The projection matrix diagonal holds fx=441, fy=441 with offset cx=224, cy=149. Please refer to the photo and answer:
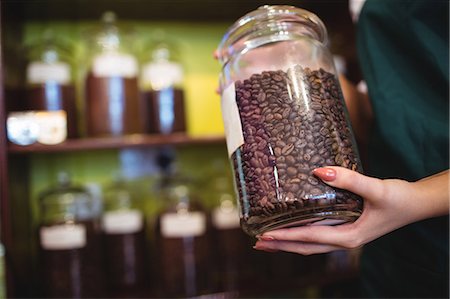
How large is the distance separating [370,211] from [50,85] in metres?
1.00

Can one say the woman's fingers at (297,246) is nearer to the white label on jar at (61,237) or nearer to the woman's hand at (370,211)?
the woman's hand at (370,211)

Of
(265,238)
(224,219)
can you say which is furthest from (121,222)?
(265,238)

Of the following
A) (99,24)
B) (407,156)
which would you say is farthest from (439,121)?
(99,24)

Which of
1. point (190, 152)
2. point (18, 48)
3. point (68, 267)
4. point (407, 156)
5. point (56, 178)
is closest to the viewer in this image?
point (407, 156)

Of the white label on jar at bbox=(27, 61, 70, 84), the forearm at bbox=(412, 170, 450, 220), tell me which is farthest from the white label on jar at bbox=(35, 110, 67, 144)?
the forearm at bbox=(412, 170, 450, 220)

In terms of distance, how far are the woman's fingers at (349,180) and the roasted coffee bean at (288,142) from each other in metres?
0.01

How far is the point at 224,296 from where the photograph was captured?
48.6 inches

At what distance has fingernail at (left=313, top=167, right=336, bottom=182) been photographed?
0.56m

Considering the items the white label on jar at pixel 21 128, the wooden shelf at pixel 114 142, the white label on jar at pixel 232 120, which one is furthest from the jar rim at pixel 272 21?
the white label on jar at pixel 21 128

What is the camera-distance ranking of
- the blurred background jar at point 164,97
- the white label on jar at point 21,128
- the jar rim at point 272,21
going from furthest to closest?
the blurred background jar at point 164,97 → the white label on jar at point 21,128 → the jar rim at point 272,21

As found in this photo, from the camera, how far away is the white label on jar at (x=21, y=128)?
45.5 inches

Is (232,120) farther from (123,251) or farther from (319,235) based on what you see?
(123,251)

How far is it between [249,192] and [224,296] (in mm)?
711

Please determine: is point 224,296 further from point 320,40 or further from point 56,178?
point 320,40
